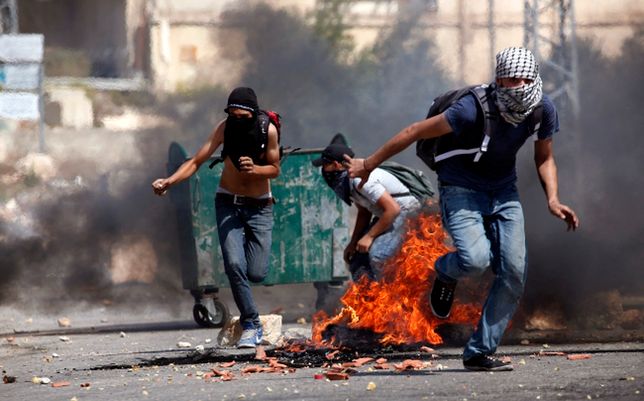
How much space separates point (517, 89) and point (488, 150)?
0.37 meters

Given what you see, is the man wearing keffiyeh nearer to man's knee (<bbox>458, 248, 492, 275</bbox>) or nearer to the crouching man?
man's knee (<bbox>458, 248, 492, 275</bbox>)

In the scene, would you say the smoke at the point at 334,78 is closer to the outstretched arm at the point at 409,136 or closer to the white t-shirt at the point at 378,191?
the white t-shirt at the point at 378,191

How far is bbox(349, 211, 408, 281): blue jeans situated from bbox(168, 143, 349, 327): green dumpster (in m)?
2.65

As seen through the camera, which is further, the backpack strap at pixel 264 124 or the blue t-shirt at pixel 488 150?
the backpack strap at pixel 264 124

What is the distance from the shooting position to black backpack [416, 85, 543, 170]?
6.43 m

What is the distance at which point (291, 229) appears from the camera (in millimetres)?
10992

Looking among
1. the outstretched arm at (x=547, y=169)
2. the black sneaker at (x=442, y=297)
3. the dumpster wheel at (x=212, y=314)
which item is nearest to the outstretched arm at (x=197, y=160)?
the black sneaker at (x=442, y=297)

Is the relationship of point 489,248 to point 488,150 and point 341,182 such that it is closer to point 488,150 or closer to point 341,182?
point 488,150

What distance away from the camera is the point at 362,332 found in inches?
308

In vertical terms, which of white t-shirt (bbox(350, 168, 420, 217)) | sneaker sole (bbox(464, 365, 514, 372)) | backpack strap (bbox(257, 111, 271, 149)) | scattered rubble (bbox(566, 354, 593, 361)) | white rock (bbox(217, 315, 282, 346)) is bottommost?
white rock (bbox(217, 315, 282, 346))

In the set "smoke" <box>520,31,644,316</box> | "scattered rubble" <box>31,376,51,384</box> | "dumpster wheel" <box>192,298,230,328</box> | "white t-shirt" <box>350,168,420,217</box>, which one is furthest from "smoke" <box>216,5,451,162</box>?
"scattered rubble" <box>31,376,51,384</box>

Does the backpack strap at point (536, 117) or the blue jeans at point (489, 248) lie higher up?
the backpack strap at point (536, 117)

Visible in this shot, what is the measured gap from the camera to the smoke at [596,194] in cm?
931

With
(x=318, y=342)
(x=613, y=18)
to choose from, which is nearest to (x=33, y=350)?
(x=318, y=342)
